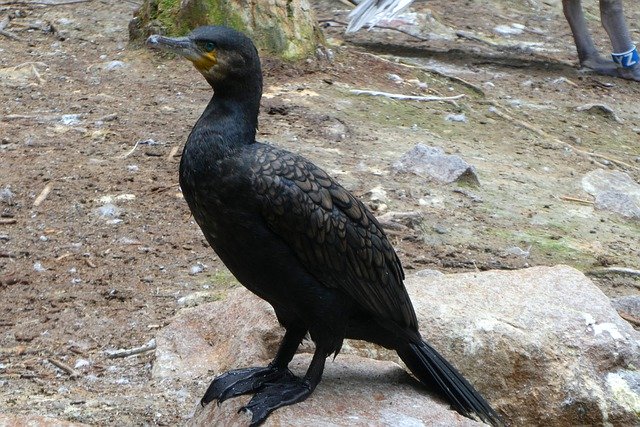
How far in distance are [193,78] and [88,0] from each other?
114 inches

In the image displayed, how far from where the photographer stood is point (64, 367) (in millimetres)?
4531

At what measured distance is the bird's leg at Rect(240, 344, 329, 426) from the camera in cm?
338

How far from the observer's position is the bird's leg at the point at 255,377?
3627mm

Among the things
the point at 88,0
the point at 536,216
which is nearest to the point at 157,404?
the point at 536,216

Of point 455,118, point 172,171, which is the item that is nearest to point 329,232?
point 172,171

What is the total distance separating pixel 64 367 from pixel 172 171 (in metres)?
2.37

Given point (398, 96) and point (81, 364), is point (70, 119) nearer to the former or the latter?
point (398, 96)

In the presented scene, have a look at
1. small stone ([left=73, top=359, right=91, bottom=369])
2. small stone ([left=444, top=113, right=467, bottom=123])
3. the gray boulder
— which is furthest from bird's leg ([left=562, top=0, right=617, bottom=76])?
small stone ([left=73, top=359, right=91, bottom=369])

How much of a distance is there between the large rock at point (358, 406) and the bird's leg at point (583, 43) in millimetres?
7439

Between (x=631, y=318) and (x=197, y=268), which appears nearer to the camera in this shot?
(x=631, y=318)

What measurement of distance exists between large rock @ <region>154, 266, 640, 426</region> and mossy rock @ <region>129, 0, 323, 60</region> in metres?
4.65

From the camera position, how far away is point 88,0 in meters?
10.8

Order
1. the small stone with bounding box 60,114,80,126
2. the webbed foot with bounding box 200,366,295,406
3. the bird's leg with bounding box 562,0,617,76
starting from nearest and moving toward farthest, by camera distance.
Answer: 1. the webbed foot with bounding box 200,366,295,406
2. the small stone with bounding box 60,114,80,126
3. the bird's leg with bounding box 562,0,617,76

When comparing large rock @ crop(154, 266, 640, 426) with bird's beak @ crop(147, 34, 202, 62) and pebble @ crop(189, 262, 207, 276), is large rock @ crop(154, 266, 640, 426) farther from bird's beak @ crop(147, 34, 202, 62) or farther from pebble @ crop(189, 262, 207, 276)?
bird's beak @ crop(147, 34, 202, 62)
